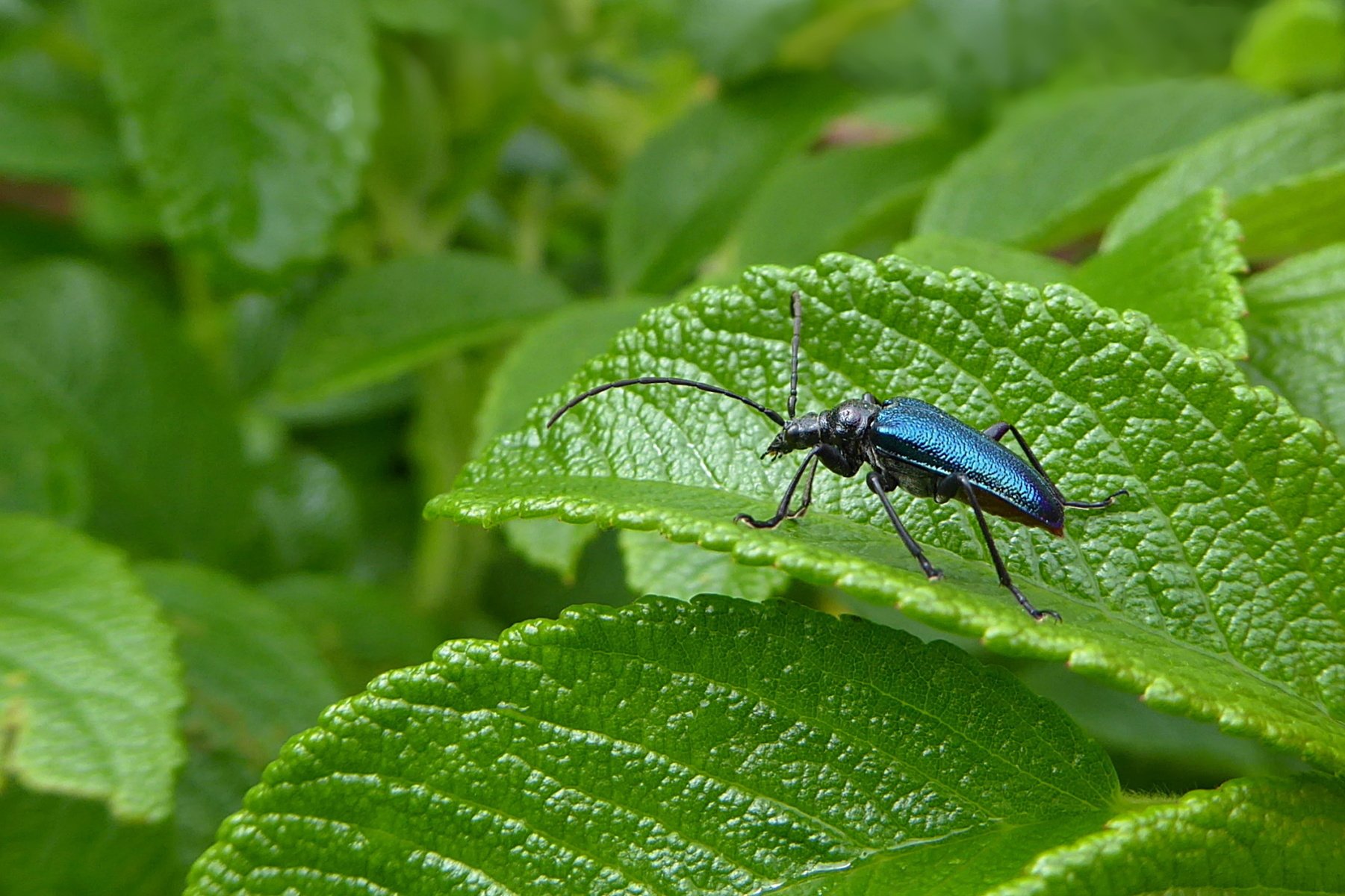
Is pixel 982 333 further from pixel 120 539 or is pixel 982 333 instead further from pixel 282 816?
pixel 120 539

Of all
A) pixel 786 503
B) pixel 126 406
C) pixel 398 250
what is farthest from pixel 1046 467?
Result: pixel 126 406

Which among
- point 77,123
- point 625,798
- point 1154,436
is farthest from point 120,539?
point 1154,436

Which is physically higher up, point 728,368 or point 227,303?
point 227,303

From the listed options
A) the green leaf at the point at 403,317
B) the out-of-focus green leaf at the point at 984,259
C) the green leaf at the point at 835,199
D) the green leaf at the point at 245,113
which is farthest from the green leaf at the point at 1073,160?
the green leaf at the point at 245,113

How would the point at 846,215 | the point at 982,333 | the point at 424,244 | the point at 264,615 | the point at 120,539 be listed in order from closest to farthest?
the point at 982,333
the point at 264,615
the point at 846,215
the point at 120,539
the point at 424,244

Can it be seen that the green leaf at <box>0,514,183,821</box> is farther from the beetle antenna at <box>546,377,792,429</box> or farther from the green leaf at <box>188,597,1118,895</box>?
the beetle antenna at <box>546,377,792,429</box>

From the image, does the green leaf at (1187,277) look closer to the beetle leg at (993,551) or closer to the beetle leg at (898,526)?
the beetle leg at (993,551)
